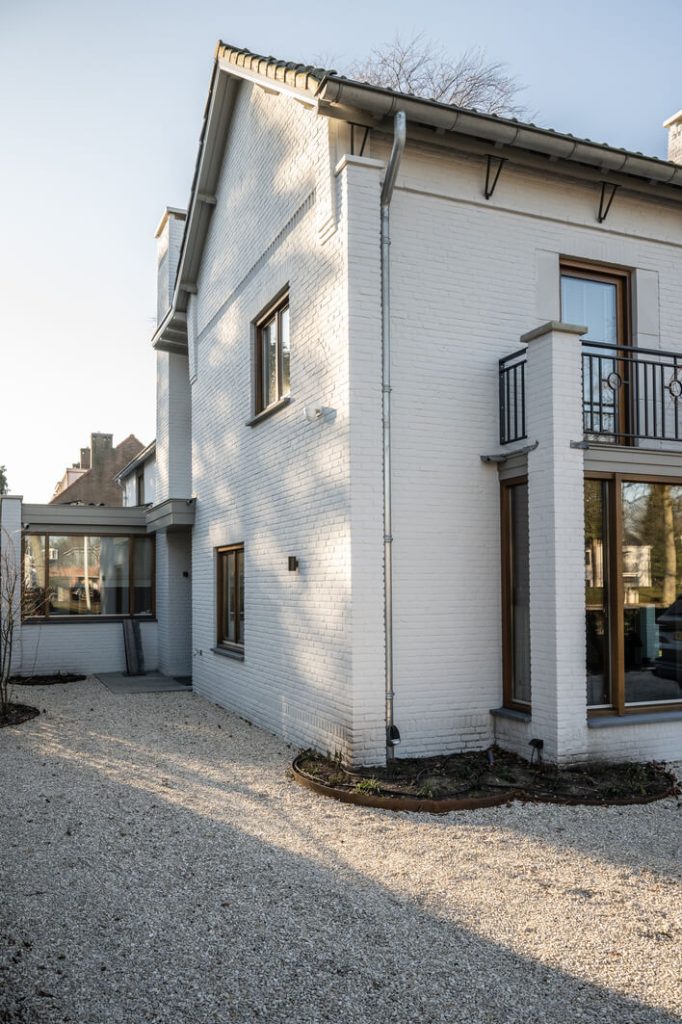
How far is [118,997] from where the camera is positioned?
3510 millimetres

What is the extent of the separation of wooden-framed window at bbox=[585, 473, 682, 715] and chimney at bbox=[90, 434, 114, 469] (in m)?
31.6

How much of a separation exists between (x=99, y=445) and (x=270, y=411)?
28.7 meters

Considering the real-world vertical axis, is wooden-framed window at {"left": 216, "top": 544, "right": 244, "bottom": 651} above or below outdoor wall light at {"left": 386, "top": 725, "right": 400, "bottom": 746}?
above

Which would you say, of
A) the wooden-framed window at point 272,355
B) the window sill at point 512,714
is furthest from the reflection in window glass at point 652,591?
the wooden-framed window at point 272,355

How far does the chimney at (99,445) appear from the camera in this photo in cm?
3597

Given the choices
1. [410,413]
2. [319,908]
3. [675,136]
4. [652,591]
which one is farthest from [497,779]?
[675,136]

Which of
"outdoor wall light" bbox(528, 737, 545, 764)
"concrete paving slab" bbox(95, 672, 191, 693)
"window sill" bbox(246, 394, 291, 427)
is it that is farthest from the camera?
"concrete paving slab" bbox(95, 672, 191, 693)

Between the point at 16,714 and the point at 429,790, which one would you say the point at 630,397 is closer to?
the point at 429,790

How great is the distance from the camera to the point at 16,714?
1085 cm

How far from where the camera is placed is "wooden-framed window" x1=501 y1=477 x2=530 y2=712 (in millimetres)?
7645

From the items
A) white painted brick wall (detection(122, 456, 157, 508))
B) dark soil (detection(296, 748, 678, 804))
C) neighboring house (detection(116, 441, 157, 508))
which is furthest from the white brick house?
neighboring house (detection(116, 441, 157, 508))

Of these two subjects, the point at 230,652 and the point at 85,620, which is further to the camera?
the point at 85,620

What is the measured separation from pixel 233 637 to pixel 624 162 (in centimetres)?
789

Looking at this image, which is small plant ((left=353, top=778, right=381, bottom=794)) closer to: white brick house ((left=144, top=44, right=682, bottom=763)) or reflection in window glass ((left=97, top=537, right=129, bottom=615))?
white brick house ((left=144, top=44, right=682, bottom=763))
